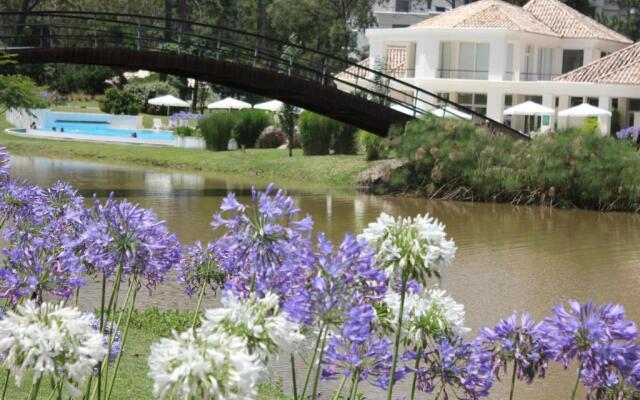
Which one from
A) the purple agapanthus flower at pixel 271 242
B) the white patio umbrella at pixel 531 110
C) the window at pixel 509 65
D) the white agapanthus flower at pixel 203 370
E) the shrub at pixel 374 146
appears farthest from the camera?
the window at pixel 509 65

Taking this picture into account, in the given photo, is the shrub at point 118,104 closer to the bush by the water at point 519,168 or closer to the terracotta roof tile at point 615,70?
the terracotta roof tile at point 615,70

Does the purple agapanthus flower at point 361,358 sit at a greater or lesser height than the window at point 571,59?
lesser

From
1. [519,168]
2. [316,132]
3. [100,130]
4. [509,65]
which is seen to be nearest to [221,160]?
[316,132]

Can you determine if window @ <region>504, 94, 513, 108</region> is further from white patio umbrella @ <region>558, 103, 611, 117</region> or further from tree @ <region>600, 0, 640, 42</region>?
tree @ <region>600, 0, 640, 42</region>

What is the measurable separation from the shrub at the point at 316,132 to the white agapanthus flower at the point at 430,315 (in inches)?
1237

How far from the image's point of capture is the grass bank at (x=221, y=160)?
33.2 m

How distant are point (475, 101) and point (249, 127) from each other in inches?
441

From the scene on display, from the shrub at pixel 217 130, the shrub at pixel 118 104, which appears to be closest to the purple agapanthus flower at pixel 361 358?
the shrub at pixel 217 130

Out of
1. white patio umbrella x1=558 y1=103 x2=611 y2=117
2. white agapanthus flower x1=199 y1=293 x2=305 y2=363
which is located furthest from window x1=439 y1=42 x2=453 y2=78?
white agapanthus flower x1=199 y1=293 x2=305 y2=363

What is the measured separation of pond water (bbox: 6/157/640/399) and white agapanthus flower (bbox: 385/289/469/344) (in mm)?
4868

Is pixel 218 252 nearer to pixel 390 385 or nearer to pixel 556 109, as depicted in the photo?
pixel 390 385

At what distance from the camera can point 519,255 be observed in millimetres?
20141

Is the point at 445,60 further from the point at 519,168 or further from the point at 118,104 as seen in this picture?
the point at 519,168

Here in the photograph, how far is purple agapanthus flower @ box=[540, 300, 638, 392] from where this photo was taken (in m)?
4.26
